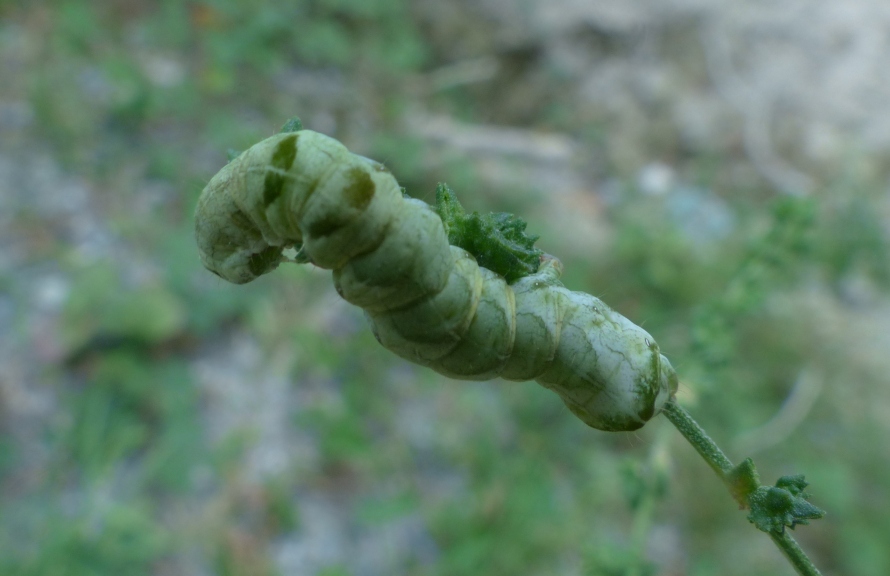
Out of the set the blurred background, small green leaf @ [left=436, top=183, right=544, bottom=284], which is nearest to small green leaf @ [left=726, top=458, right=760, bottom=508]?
small green leaf @ [left=436, top=183, right=544, bottom=284]

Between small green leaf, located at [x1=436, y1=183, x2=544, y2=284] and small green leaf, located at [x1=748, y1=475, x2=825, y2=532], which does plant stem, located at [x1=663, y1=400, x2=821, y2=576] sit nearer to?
small green leaf, located at [x1=748, y1=475, x2=825, y2=532]

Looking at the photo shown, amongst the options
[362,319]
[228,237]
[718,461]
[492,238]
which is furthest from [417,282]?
[362,319]

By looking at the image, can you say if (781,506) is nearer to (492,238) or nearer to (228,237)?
(492,238)

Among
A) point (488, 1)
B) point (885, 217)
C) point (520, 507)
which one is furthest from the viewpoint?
point (488, 1)

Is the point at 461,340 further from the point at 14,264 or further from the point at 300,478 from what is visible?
the point at 14,264

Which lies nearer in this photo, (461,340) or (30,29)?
(461,340)

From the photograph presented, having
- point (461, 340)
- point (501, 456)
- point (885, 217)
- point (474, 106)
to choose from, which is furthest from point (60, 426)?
point (885, 217)

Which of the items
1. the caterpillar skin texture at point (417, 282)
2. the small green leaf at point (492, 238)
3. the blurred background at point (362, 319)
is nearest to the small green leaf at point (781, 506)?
the caterpillar skin texture at point (417, 282)

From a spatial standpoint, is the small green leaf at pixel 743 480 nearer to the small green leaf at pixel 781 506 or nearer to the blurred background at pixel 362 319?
the small green leaf at pixel 781 506
